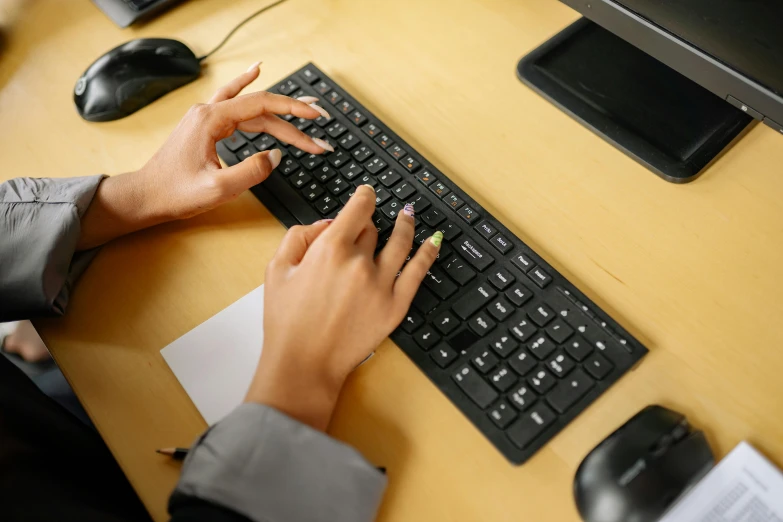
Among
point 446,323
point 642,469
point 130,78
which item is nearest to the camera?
point 642,469

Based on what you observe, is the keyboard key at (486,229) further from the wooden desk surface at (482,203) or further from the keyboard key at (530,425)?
the keyboard key at (530,425)

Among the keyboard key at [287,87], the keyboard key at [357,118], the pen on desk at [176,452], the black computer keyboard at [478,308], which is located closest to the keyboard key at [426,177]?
the black computer keyboard at [478,308]

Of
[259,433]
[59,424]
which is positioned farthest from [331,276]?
[59,424]

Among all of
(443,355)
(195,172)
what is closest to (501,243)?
(443,355)

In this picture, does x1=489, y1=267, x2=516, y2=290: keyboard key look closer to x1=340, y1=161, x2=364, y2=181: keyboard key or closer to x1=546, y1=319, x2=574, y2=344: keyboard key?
x1=546, y1=319, x2=574, y2=344: keyboard key

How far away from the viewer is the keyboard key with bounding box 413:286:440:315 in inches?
21.5

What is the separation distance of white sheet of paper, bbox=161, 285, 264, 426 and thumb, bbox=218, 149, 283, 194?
12cm

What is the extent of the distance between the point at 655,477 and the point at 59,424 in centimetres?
59

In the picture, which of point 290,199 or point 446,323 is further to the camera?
point 290,199

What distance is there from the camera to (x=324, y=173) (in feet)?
2.12

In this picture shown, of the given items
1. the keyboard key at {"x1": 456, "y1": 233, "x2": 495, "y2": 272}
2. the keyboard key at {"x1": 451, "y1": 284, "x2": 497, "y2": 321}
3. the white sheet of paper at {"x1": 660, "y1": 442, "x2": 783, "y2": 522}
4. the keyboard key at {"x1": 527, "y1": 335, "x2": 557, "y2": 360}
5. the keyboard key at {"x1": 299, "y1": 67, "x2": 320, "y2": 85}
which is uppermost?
the keyboard key at {"x1": 299, "y1": 67, "x2": 320, "y2": 85}

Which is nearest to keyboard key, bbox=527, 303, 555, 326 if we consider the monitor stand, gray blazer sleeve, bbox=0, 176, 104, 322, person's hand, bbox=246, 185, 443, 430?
person's hand, bbox=246, 185, 443, 430

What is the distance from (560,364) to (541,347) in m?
0.02

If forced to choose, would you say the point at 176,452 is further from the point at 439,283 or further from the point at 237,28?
the point at 237,28
